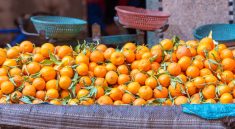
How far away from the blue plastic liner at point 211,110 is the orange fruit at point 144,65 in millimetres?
649

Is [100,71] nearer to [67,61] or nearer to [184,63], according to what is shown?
[67,61]

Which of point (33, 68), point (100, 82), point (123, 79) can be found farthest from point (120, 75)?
point (33, 68)

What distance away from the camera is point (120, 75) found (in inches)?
109

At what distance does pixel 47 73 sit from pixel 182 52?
922mm

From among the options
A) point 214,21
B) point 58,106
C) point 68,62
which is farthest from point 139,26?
point 58,106

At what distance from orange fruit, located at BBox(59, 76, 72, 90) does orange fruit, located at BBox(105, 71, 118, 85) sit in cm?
26

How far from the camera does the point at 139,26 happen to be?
436 cm

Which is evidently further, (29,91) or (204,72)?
(204,72)

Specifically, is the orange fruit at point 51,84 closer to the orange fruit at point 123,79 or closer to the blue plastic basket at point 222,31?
the orange fruit at point 123,79

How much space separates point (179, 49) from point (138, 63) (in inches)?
12.0

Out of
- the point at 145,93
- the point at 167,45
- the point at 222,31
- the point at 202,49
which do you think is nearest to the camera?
the point at 145,93

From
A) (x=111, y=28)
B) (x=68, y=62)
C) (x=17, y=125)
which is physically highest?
(x=68, y=62)

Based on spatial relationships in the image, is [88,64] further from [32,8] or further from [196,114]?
[32,8]

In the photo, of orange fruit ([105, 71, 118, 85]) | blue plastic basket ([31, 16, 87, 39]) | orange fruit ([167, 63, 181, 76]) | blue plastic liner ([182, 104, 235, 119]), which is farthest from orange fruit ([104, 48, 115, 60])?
blue plastic basket ([31, 16, 87, 39])
